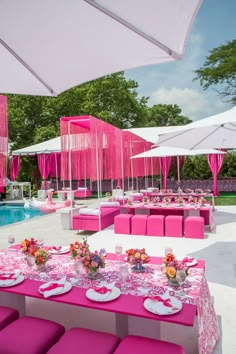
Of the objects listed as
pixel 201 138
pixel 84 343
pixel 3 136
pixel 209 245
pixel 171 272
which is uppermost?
pixel 201 138

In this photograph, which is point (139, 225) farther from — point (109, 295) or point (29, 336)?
point (29, 336)

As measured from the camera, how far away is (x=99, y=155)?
29.2 feet

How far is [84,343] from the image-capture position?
222cm

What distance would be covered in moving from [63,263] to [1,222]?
8.73 meters

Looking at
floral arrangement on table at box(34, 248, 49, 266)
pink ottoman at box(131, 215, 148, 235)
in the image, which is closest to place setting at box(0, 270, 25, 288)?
floral arrangement on table at box(34, 248, 49, 266)

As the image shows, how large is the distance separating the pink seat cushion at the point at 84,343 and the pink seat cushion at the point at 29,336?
12cm

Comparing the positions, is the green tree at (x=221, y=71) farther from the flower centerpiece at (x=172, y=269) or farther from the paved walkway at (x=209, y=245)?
the flower centerpiece at (x=172, y=269)

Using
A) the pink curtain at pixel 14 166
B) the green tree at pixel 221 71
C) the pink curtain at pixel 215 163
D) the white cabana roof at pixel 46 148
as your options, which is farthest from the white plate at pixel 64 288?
the green tree at pixel 221 71

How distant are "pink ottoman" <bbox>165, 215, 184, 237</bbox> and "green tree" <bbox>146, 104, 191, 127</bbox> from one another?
30636 millimetres

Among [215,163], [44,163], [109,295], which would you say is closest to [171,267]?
[109,295]

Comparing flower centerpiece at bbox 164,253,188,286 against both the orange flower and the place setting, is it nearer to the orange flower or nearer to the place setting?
the orange flower

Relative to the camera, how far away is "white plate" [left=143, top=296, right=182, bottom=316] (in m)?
2.30

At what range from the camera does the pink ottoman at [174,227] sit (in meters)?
7.26

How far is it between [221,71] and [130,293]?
836 inches
